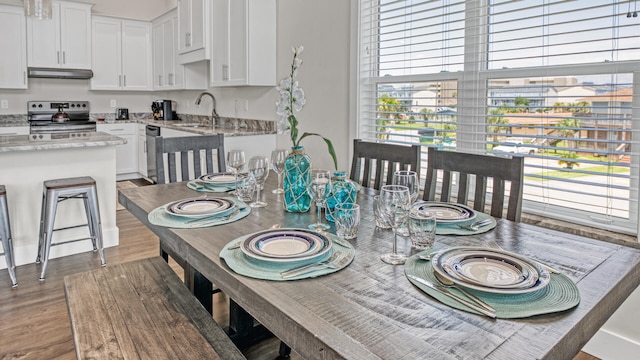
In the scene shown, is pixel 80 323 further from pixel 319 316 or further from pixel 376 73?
pixel 376 73

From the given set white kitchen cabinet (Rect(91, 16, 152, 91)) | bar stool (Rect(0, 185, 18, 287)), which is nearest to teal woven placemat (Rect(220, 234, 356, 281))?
bar stool (Rect(0, 185, 18, 287))

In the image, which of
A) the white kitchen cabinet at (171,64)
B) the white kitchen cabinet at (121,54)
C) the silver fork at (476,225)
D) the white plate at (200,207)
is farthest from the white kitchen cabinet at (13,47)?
the silver fork at (476,225)

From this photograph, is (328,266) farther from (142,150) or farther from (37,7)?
(142,150)

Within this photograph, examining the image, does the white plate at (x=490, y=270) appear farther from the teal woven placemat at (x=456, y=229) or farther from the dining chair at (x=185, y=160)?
the dining chair at (x=185, y=160)

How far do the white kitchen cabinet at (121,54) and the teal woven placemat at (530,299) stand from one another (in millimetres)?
6299

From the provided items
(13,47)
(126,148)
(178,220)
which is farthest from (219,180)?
(13,47)

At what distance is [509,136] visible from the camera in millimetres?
2377

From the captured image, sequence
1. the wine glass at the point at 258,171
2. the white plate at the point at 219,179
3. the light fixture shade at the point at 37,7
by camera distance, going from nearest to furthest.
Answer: the wine glass at the point at 258,171 < the white plate at the point at 219,179 < the light fixture shade at the point at 37,7

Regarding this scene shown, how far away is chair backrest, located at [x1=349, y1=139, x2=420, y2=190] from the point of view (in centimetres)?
206

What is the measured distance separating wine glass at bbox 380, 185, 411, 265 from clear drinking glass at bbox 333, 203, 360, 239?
0.09 metres

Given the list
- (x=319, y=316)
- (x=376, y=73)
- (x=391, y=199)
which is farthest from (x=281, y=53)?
(x=319, y=316)

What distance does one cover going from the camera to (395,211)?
46.9 inches

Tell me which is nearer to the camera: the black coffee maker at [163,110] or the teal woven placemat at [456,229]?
the teal woven placemat at [456,229]

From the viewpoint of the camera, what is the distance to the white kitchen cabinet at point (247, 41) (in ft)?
12.8
